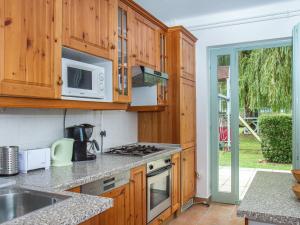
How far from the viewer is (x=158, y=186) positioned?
2805mm

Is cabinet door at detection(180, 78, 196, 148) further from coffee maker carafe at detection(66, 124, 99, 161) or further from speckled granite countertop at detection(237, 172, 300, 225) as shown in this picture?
speckled granite countertop at detection(237, 172, 300, 225)

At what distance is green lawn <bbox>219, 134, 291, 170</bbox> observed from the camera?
3838 millimetres

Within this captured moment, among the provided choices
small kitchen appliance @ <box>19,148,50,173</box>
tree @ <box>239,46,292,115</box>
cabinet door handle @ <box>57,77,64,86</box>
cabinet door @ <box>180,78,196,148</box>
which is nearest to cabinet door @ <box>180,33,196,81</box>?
cabinet door @ <box>180,78,196,148</box>

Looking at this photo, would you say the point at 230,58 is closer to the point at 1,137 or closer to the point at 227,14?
the point at 227,14

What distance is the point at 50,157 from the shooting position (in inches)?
82.3

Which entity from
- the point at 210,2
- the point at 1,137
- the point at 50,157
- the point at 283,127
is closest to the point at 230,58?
the point at 210,2

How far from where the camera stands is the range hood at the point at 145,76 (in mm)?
2675

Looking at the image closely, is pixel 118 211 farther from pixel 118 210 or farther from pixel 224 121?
pixel 224 121

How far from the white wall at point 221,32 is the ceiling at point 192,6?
0.14 meters

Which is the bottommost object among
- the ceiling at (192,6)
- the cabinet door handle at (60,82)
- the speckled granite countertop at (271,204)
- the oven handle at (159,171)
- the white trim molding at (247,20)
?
the oven handle at (159,171)

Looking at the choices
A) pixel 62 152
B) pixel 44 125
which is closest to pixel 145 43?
pixel 44 125

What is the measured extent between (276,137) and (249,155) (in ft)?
1.47

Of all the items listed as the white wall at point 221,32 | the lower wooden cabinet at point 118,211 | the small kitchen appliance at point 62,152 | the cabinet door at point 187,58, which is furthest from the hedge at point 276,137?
the small kitchen appliance at point 62,152

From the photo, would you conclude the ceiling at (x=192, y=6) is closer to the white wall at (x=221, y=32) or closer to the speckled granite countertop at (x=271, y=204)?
the white wall at (x=221, y=32)
